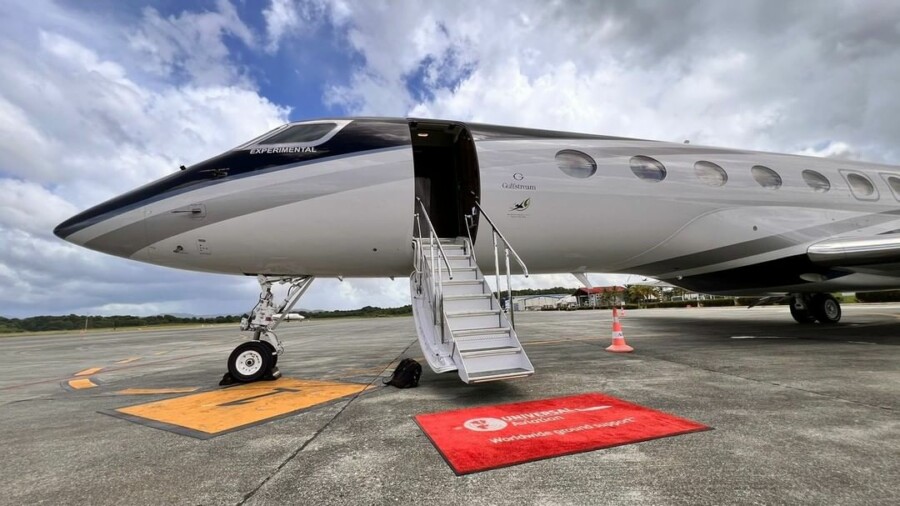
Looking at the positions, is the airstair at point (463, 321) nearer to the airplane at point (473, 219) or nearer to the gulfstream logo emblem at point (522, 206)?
Result: the airplane at point (473, 219)

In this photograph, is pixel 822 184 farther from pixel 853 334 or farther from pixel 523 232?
pixel 523 232

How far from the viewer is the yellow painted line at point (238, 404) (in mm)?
3863

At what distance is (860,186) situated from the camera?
909 cm

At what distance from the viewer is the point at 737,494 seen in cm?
208

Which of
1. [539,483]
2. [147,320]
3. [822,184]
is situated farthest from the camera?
[147,320]

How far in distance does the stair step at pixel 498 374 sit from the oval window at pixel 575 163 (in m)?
3.53

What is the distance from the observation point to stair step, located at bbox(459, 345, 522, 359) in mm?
4449

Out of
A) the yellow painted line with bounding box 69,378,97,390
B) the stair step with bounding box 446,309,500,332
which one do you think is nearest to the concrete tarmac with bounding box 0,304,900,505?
the stair step with bounding box 446,309,500,332

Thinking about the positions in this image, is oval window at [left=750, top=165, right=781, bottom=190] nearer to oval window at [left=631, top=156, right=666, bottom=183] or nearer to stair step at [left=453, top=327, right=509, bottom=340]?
oval window at [left=631, top=156, right=666, bottom=183]

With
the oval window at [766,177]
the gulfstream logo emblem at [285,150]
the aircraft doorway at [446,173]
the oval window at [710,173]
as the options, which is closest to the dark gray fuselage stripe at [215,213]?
the gulfstream logo emblem at [285,150]

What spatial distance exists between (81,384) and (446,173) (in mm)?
7051

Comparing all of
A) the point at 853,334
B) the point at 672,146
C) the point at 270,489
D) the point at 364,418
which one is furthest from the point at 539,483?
the point at 853,334

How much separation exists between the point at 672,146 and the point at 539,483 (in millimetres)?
7417

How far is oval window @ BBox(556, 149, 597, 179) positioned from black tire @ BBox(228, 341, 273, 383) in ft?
16.9
